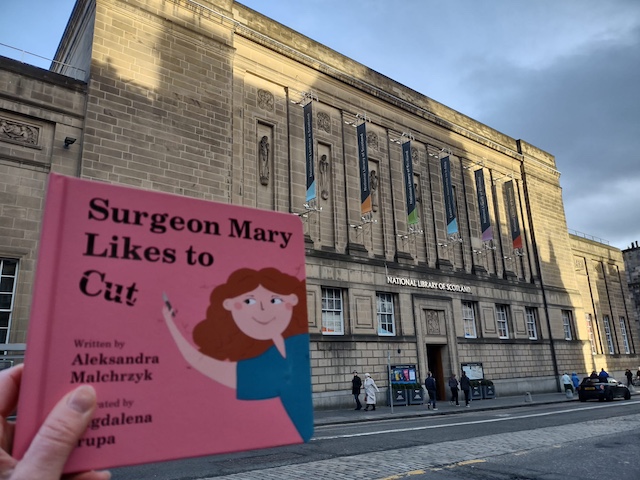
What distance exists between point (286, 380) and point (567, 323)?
3993 centimetres

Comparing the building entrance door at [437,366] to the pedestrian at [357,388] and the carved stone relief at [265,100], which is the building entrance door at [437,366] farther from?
the carved stone relief at [265,100]

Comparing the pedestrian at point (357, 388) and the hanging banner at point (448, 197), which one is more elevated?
the hanging banner at point (448, 197)

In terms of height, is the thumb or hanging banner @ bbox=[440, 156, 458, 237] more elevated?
hanging banner @ bbox=[440, 156, 458, 237]

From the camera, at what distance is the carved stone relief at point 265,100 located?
22.9 m

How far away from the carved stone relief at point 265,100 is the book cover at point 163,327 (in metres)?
22.1

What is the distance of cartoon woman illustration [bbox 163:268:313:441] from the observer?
1705 mm

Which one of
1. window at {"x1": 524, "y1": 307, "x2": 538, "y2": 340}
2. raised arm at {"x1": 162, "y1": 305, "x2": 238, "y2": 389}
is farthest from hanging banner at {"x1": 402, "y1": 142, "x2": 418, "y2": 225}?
raised arm at {"x1": 162, "y1": 305, "x2": 238, "y2": 389}

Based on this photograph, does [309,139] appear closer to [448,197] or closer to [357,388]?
[448,197]

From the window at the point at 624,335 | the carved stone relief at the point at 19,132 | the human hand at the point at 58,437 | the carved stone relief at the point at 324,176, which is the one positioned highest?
the carved stone relief at the point at 324,176

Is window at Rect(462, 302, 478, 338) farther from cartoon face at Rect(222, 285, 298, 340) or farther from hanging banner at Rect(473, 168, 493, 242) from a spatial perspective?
cartoon face at Rect(222, 285, 298, 340)

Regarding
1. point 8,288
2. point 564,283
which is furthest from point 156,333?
point 564,283

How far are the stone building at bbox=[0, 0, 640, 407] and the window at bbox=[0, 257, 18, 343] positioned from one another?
0.07 m

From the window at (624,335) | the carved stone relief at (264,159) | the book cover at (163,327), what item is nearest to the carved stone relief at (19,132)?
the carved stone relief at (264,159)

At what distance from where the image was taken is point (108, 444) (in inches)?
59.6
